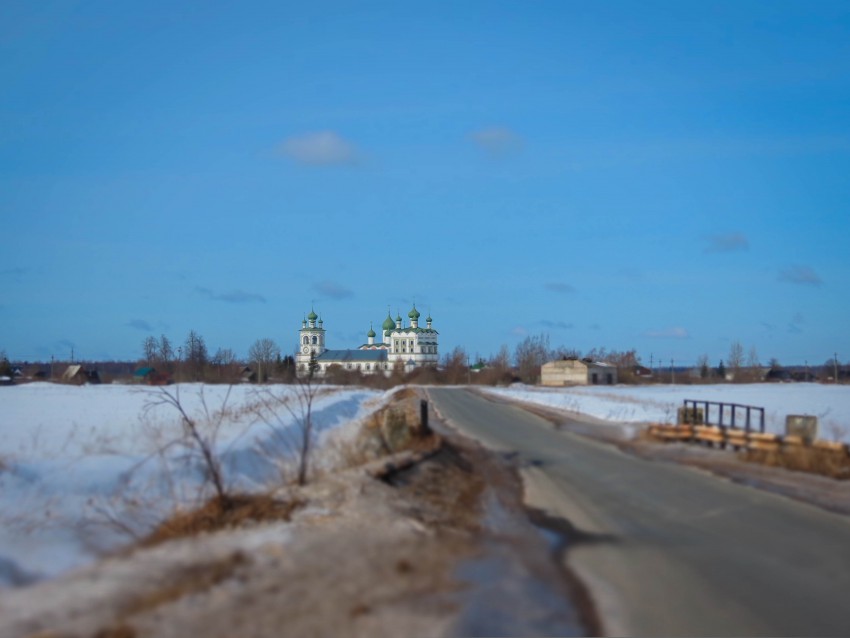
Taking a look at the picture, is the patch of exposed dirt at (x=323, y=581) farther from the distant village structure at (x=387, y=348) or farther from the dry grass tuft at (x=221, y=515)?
the distant village structure at (x=387, y=348)

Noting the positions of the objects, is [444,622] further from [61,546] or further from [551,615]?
[61,546]

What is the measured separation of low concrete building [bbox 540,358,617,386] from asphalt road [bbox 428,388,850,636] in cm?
9433

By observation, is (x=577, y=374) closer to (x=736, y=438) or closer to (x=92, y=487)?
(x=736, y=438)

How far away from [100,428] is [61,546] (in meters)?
16.3

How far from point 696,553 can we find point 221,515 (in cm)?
590

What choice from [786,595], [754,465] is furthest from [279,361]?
[786,595]

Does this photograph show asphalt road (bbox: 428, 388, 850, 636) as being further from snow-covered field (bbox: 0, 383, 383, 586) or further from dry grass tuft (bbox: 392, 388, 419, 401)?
dry grass tuft (bbox: 392, 388, 419, 401)

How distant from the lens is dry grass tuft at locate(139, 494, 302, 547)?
11188 mm

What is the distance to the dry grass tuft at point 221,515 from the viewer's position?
11188 millimetres

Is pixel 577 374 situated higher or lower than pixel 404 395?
higher

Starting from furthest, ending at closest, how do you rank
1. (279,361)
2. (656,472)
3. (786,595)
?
(279,361) < (656,472) < (786,595)

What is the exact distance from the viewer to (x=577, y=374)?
113 metres

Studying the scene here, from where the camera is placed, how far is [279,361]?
419 feet

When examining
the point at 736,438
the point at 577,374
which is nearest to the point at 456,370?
the point at 577,374
